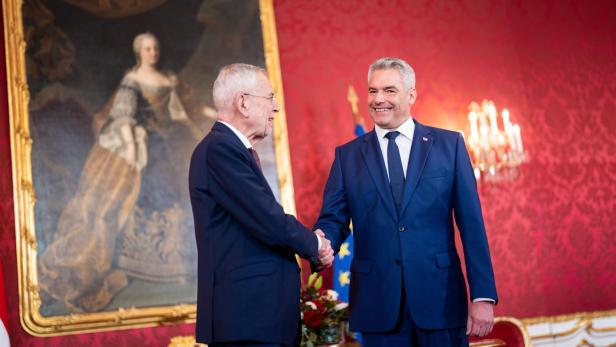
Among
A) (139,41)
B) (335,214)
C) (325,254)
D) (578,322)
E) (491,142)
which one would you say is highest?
(139,41)

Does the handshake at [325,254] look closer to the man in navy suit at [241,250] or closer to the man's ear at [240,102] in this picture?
the man in navy suit at [241,250]

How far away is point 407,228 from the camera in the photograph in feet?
9.70

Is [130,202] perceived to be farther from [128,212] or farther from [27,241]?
[27,241]

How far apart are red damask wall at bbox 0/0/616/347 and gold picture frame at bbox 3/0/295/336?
4.43 feet

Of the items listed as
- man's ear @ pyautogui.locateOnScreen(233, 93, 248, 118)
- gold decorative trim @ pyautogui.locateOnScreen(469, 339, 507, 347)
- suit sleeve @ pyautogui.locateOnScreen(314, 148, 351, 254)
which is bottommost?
gold decorative trim @ pyautogui.locateOnScreen(469, 339, 507, 347)

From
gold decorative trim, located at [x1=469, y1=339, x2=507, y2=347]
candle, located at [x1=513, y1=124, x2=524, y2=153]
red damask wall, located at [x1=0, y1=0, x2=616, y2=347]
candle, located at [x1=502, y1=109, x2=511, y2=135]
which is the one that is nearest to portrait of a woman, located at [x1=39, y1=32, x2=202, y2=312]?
red damask wall, located at [x1=0, y1=0, x2=616, y2=347]

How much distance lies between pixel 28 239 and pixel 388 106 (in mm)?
2803

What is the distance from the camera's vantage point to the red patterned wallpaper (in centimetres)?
572

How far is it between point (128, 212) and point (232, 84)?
2460mm

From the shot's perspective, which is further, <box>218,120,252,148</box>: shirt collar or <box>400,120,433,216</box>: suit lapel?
<box>400,120,433,216</box>: suit lapel

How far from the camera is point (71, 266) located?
4879 mm

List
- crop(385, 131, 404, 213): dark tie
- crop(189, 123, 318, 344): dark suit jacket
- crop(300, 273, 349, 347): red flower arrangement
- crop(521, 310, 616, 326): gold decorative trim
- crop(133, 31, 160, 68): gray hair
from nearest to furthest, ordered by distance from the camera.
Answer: crop(189, 123, 318, 344): dark suit jacket < crop(385, 131, 404, 213): dark tie < crop(300, 273, 349, 347): red flower arrangement < crop(133, 31, 160, 68): gray hair < crop(521, 310, 616, 326): gold decorative trim

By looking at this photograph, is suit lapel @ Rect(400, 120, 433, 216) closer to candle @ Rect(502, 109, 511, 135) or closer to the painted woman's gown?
the painted woman's gown

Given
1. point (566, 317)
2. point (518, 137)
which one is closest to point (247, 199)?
point (518, 137)
